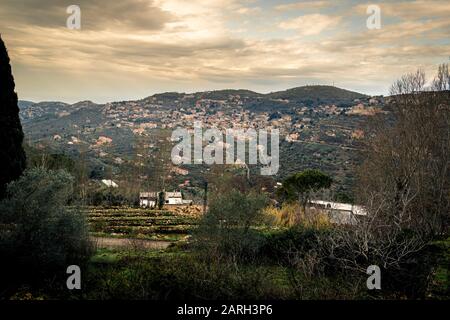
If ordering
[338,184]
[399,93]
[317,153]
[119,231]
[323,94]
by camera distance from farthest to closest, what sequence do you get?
[323,94]
[317,153]
[338,184]
[119,231]
[399,93]

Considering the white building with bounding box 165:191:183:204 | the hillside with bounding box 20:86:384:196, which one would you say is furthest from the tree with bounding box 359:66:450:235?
the white building with bounding box 165:191:183:204

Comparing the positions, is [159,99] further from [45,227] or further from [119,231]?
[45,227]

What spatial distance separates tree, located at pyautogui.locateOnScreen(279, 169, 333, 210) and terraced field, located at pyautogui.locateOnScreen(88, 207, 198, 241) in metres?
9.07

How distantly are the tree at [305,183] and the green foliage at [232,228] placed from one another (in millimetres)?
14412

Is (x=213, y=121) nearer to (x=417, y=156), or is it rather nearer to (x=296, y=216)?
(x=296, y=216)

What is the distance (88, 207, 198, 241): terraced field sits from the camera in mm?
22952

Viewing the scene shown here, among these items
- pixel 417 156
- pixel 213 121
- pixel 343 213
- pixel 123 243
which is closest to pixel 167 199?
pixel 123 243

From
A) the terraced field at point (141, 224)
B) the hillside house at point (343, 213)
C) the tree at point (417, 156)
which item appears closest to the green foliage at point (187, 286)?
the hillside house at point (343, 213)

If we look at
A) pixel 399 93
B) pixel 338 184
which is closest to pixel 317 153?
pixel 338 184

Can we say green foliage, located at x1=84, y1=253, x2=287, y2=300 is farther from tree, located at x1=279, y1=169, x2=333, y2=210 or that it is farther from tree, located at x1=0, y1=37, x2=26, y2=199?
tree, located at x1=279, y1=169, x2=333, y2=210

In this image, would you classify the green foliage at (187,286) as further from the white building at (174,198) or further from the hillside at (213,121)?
the hillside at (213,121)

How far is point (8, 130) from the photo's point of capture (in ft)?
55.3
